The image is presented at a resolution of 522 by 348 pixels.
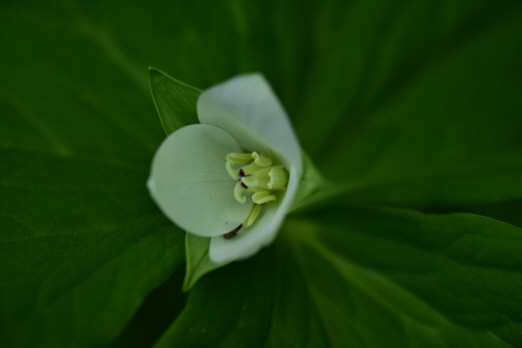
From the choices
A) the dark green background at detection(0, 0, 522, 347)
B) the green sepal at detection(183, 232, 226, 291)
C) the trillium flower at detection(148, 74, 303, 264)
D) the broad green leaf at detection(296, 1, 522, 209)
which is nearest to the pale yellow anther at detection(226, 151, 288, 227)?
the trillium flower at detection(148, 74, 303, 264)

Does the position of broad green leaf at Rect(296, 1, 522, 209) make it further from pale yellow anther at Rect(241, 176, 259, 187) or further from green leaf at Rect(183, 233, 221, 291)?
green leaf at Rect(183, 233, 221, 291)

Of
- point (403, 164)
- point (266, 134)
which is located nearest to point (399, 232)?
point (403, 164)

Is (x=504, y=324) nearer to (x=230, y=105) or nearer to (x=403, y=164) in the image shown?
(x=403, y=164)

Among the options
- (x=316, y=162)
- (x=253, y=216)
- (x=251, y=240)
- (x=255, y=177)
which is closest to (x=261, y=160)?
(x=255, y=177)

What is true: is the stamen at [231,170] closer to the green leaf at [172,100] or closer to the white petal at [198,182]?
the white petal at [198,182]

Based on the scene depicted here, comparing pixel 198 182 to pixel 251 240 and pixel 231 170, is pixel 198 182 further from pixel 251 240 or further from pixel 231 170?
pixel 251 240

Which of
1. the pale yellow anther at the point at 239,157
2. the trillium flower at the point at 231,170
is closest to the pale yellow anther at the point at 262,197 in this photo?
the trillium flower at the point at 231,170
